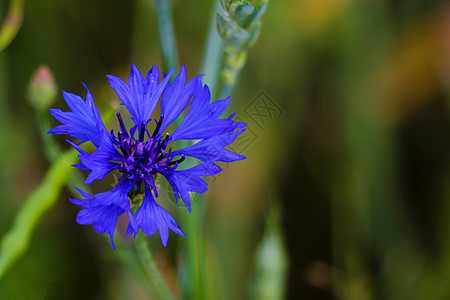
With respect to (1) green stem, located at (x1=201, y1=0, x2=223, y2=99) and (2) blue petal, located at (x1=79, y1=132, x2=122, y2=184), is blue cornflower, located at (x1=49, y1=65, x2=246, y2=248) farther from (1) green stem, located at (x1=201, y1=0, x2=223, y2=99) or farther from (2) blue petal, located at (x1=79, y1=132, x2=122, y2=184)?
(1) green stem, located at (x1=201, y1=0, x2=223, y2=99)

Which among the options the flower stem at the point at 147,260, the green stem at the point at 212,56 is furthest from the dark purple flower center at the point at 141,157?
the green stem at the point at 212,56

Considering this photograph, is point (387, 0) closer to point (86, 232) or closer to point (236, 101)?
point (236, 101)

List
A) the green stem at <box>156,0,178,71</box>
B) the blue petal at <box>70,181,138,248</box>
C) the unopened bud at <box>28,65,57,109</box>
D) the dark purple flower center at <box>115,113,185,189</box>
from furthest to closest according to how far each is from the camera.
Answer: the unopened bud at <box>28,65,57,109</box>
the green stem at <box>156,0,178,71</box>
the dark purple flower center at <box>115,113,185,189</box>
the blue petal at <box>70,181,138,248</box>

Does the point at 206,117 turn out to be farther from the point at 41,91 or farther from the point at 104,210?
the point at 41,91

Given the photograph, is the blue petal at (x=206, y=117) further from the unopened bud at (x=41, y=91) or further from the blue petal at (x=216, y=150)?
the unopened bud at (x=41, y=91)

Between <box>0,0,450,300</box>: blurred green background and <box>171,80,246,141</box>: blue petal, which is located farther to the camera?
<box>0,0,450,300</box>: blurred green background

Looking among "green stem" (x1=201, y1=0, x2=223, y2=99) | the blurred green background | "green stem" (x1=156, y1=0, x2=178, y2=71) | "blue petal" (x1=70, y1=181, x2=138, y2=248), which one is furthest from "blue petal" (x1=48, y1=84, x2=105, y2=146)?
the blurred green background

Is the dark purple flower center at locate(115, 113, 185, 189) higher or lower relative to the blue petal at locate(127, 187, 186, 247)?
higher

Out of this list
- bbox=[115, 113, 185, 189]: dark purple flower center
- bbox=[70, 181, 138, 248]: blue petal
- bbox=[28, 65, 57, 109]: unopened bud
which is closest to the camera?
bbox=[70, 181, 138, 248]: blue petal
